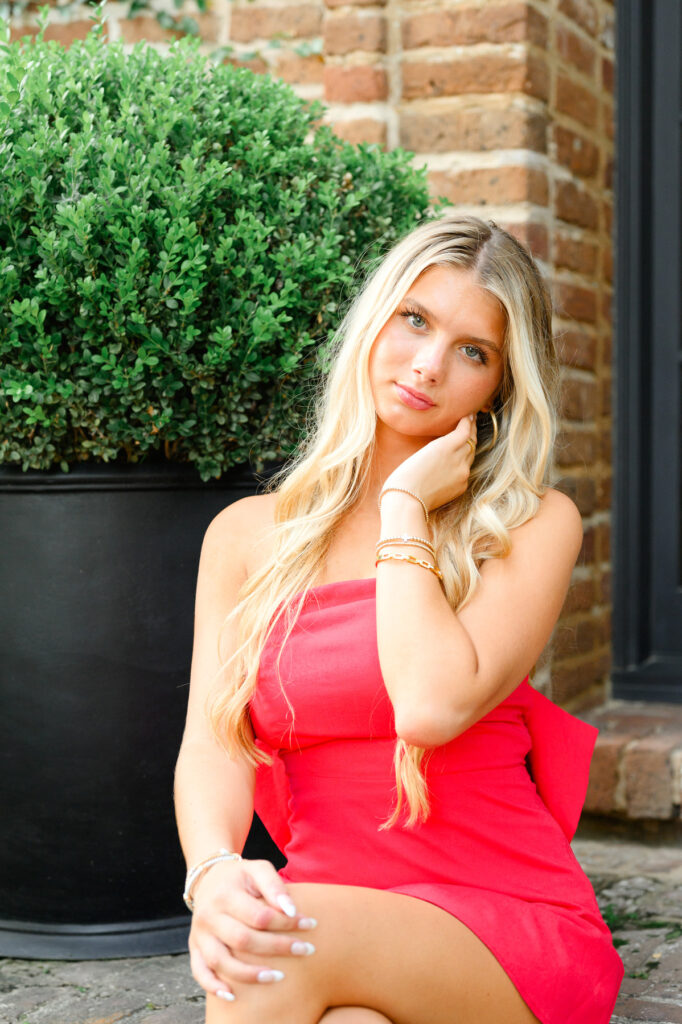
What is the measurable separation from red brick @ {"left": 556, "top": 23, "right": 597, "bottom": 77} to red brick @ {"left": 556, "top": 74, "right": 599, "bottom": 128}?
6cm

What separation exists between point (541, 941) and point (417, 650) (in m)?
0.48

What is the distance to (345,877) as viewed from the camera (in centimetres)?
180

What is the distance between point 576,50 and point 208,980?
2730 mm

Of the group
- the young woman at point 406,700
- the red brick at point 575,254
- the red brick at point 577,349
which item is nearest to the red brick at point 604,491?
the red brick at point 577,349

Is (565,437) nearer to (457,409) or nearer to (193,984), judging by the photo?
(457,409)

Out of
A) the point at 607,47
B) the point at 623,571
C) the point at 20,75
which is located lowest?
the point at 623,571

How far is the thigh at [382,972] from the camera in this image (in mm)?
1508

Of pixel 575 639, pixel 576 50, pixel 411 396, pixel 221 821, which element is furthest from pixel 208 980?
pixel 576 50

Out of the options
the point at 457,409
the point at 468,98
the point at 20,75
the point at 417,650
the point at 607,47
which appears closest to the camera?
the point at 417,650

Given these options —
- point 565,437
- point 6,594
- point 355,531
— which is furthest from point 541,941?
point 565,437

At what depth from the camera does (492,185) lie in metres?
2.99

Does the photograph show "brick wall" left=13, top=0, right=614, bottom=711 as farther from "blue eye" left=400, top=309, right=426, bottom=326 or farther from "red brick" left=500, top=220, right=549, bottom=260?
"blue eye" left=400, top=309, right=426, bottom=326

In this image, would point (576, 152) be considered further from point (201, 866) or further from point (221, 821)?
point (201, 866)

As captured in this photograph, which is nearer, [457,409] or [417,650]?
[417,650]
